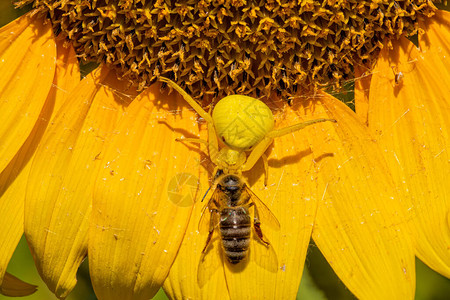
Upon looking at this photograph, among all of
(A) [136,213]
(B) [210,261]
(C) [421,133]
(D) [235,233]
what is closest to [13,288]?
(A) [136,213]

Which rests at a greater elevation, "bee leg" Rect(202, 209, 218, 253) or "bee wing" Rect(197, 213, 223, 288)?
"bee leg" Rect(202, 209, 218, 253)

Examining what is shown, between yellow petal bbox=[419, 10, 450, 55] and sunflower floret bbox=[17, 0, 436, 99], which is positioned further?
yellow petal bbox=[419, 10, 450, 55]

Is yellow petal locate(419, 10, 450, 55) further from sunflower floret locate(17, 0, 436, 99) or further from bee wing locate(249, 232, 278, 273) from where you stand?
bee wing locate(249, 232, 278, 273)

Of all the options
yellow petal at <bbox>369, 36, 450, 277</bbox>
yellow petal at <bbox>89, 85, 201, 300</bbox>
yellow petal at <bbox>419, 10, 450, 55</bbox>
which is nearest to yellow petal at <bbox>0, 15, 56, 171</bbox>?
yellow petal at <bbox>89, 85, 201, 300</bbox>

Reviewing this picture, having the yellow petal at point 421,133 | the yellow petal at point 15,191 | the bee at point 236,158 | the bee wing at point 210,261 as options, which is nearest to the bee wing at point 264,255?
the bee at point 236,158

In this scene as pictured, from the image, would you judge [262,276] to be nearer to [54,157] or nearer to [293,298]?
[293,298]

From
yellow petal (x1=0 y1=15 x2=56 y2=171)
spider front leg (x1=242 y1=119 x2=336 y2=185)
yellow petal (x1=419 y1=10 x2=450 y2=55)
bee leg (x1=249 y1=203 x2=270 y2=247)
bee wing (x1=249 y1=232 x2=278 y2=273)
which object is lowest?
bee wing (x1=249 y1=232 x2=278 y2=273)

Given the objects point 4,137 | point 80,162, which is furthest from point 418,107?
point 4,137

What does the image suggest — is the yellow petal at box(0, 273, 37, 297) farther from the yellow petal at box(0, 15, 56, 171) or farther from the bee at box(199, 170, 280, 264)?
the bee at box(199, 170, 280, 264)
